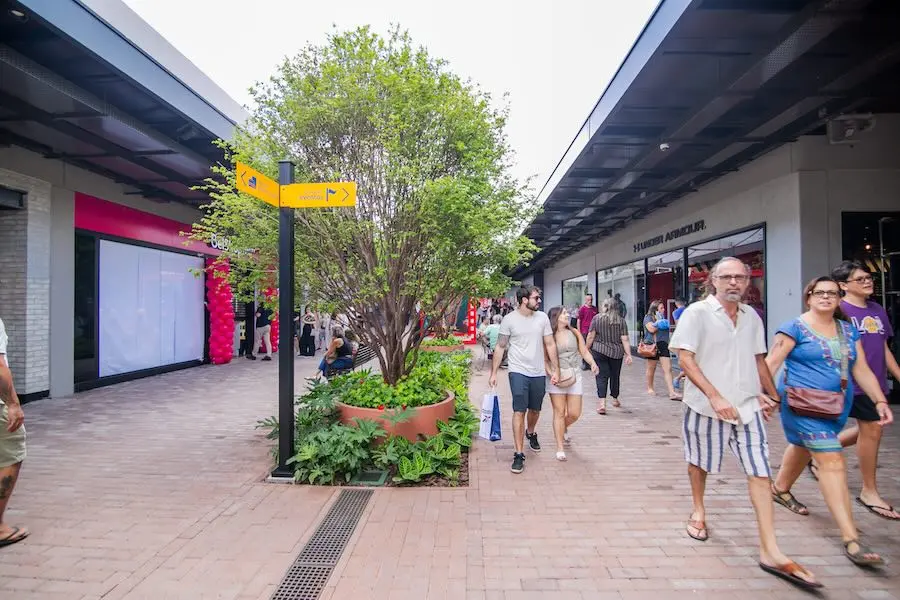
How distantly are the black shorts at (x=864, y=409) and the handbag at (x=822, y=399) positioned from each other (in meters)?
0.47

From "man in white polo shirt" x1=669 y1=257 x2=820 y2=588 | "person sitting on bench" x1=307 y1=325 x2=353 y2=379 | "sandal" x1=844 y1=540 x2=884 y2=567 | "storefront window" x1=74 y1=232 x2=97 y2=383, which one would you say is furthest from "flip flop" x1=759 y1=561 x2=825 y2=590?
"storefront window" x1=74 y1=232 x2=97 y2=383

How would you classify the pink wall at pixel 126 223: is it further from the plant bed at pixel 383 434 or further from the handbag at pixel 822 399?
the handbag at pixel 822 399

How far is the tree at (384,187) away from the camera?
16.6ft

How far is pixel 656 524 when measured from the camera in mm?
3592

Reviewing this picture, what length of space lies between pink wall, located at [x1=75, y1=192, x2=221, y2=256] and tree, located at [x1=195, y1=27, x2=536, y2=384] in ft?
12.9

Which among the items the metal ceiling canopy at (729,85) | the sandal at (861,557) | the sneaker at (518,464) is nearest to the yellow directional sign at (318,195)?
the sneaker at (518,464)

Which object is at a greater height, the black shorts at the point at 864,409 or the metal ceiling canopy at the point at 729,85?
the metal ceiling canopy at the point at 729,85

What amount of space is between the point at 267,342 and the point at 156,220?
4743mm

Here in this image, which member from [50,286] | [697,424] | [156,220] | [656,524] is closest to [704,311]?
[697,424]

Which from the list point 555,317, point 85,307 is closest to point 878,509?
point 555,317

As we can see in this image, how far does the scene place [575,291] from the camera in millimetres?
26250

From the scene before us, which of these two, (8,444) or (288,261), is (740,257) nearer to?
(288,261)

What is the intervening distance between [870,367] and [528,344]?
2642mm

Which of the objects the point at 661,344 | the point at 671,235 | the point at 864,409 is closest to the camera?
the point at 864,409
